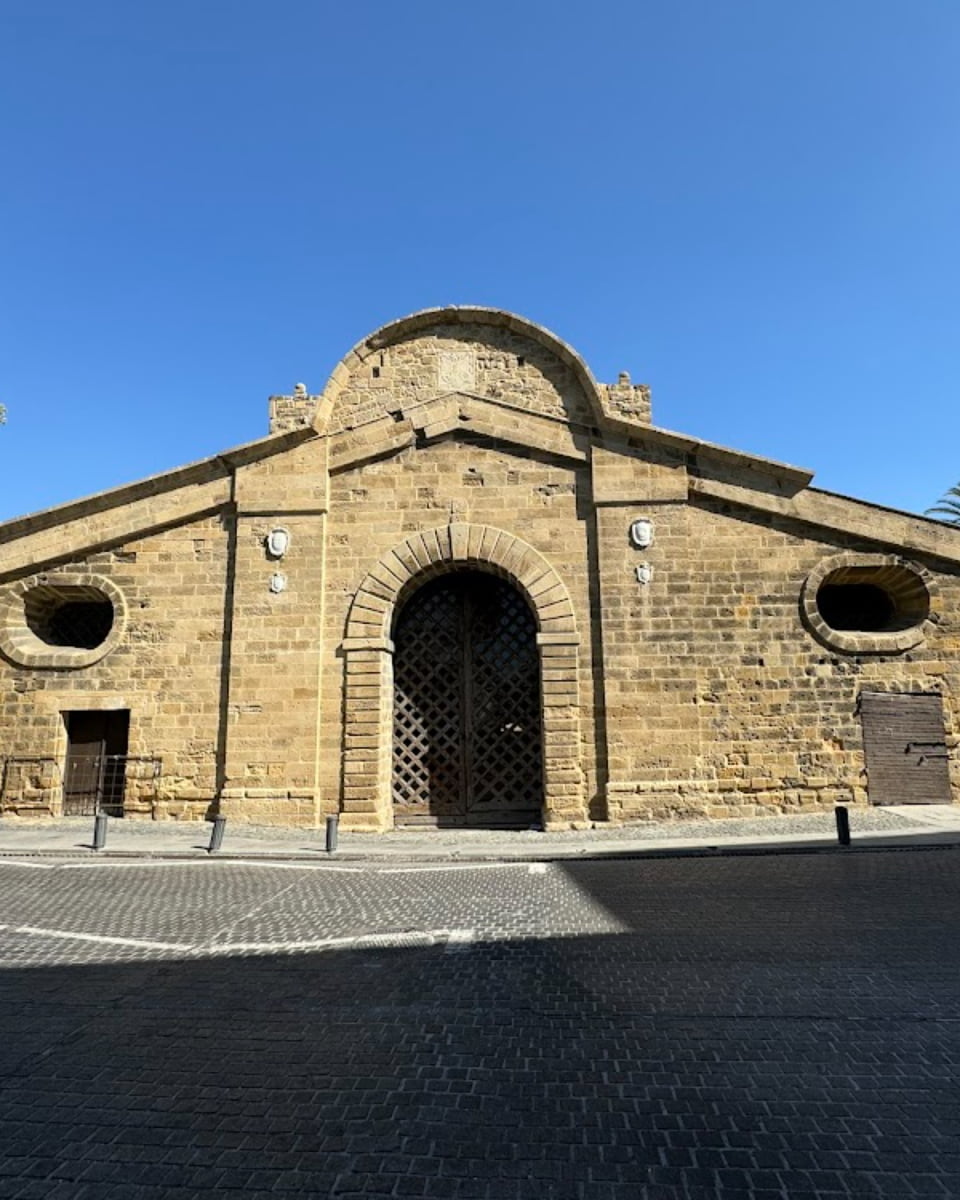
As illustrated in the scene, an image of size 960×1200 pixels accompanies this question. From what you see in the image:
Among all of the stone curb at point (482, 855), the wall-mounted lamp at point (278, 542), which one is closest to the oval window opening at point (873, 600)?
the stone curb at point (482, 855)

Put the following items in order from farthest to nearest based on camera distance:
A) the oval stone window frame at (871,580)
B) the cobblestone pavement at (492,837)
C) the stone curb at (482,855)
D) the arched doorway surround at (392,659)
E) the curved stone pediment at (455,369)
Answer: the curved stone pediment at (455,369) → the oval stone window frame at (871,580) → the arched doorway surround at (392,659) → the cobblestone pavement at (492,837) → the stone curb at (482,855)

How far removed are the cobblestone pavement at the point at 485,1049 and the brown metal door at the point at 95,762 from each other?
7.02 meters

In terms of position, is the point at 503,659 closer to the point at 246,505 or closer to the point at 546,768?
the point at 546,768

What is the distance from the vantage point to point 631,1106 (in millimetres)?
3293

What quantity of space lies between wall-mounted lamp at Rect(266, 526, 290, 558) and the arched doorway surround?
65.2 inches

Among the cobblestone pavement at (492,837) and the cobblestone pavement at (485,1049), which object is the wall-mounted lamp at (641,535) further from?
the cobblestone pavement at (485,1049)

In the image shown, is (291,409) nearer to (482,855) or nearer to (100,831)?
(100,831)

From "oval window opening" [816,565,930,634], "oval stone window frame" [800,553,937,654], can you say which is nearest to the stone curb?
"oval stone window frame" [800,553,937,654]

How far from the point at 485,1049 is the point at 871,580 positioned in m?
12.7

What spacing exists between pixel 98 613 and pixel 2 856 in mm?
5878

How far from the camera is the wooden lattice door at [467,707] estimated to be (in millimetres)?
13992

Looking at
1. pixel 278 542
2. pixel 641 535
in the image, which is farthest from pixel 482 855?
pixel 278 542

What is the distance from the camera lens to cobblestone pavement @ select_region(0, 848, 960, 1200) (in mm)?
2842

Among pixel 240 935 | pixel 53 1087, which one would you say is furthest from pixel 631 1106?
pixel 240 935
